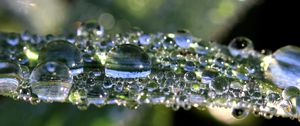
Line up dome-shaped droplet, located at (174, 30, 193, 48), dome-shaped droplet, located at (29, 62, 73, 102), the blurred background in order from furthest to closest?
1. the blurred background
2. dome-shaped droplet, located at (174, 30, 193, 48)
3. dome-shaped droplet, located at (29, 62, 73, 102)

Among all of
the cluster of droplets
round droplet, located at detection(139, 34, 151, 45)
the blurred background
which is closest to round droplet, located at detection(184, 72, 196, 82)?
Result: the cluster of droplets

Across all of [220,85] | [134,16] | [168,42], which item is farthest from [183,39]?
[134,16]

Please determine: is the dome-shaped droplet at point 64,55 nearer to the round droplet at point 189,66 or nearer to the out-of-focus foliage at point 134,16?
the round droplet at point 189,66

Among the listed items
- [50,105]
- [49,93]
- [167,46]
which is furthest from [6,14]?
[49,93]

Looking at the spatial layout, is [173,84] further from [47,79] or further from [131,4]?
[131,4]

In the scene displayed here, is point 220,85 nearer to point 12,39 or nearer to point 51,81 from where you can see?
point 51,81

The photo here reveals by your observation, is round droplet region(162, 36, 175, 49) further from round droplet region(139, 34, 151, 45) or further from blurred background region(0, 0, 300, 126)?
blurred background region(0, 0, 300, 126)

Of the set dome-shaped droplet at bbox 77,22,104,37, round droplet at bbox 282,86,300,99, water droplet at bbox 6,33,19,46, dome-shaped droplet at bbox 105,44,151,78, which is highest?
dome-shaped droplet at bbox 77,22,104,37

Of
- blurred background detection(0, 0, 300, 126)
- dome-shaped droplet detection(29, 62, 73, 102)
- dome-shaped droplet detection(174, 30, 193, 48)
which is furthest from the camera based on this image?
blurred background detection(0, 0, 300, 126)
